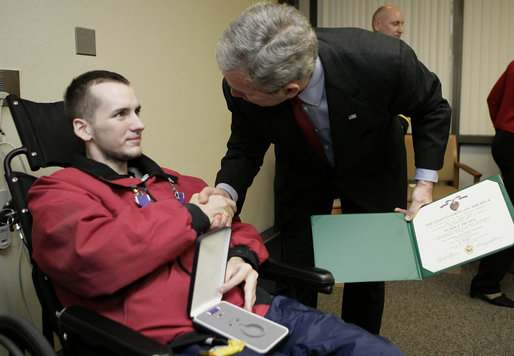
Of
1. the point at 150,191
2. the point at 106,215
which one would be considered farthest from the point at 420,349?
the point at 106,215

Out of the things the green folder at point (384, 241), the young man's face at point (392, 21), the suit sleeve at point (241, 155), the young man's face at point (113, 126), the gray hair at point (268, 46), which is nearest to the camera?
the gray hair at point (268, 46)

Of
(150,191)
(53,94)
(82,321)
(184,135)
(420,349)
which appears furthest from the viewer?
(184,135)

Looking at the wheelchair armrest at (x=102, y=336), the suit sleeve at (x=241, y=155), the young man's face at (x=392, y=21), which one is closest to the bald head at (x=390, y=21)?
the young man's face at (x=392, y=21)

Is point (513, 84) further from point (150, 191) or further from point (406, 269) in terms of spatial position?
point (150, 191)

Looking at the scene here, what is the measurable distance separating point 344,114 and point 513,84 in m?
1.72

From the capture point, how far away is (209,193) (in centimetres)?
128

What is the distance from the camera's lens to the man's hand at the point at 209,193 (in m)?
1.23

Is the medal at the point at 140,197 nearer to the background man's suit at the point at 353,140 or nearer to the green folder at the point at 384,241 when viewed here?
the background man's suit at the point at 353,140

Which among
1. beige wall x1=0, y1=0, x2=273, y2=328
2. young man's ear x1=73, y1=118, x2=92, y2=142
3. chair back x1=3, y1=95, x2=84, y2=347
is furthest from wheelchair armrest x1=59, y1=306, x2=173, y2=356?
beige wall x1=0, y1=0, x2=273, y2=328

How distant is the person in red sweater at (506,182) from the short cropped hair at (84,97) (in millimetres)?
2244

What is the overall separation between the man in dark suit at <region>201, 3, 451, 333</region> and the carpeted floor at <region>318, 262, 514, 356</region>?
59 centimetres

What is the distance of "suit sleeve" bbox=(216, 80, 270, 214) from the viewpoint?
147 cm

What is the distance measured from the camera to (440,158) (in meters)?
1.34

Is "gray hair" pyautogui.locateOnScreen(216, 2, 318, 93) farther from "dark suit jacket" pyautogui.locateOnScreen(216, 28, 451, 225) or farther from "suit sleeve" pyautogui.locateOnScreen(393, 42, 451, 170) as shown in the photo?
"suit sleeve" pyautogui.locateOnScreen(393, 42, 451, 170)
